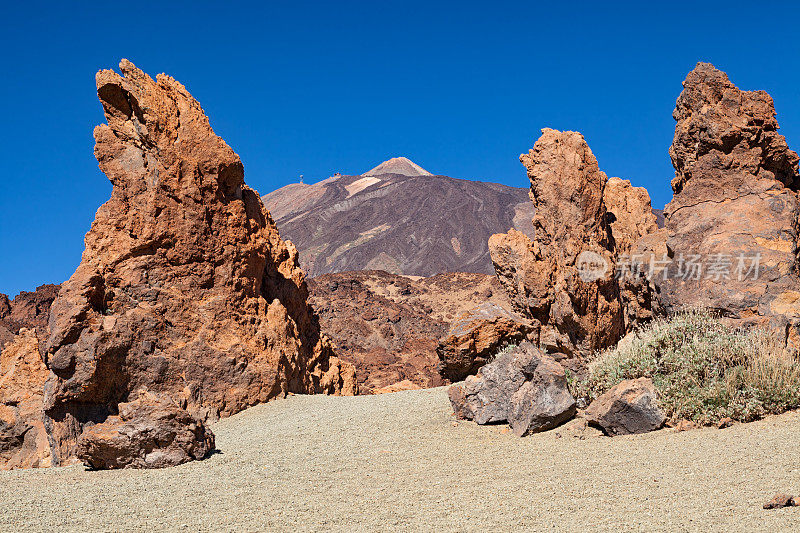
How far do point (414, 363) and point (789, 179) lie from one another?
12.1 metres

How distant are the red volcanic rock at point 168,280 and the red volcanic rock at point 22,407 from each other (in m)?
1.14

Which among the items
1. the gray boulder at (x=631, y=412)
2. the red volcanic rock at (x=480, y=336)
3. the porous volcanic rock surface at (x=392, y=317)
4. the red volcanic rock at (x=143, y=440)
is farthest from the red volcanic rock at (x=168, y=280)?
the gray boulder at (x=631, y=412)

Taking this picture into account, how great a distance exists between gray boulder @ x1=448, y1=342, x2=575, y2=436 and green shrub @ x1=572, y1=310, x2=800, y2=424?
2.15 ft

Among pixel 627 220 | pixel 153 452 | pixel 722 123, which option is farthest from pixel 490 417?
pixel 627 220

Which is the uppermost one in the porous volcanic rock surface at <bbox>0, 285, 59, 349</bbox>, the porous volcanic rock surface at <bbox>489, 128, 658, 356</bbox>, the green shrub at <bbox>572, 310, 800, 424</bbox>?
the porous volcanic rock surface at <bbox>0, 285, 59, 349</bbox>

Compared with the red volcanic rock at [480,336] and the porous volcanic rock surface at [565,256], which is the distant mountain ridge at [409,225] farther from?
the red volcanic rock at [480,336]

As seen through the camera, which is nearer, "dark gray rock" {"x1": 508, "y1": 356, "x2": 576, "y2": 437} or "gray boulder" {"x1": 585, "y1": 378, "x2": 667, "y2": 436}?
"gray boulder" {"x1": 585, "y1": 378, "x2": 667, "y2": 436}

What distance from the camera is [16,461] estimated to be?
10359mm

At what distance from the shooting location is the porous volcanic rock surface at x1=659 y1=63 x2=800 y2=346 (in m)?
9.87

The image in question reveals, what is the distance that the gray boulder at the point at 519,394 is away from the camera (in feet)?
25.6

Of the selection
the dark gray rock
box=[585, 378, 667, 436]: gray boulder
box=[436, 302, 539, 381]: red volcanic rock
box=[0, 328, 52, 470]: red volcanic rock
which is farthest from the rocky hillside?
box=[585, 378, 667, 436]: gray boulder

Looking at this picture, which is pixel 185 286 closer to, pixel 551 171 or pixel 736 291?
pixel 551 171

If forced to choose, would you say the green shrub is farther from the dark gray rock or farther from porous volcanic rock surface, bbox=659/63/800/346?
porous volcanic rock surface, bbox=659/63/800/346

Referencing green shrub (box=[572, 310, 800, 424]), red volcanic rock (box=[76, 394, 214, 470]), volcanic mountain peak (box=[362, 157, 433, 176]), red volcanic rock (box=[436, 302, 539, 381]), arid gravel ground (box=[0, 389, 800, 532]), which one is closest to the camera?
arid gravel ground (box=[0, 389, 800, 532])
